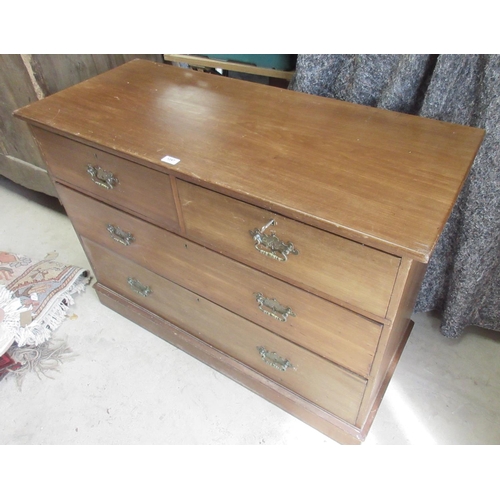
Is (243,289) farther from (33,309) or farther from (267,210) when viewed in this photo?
(33,309)

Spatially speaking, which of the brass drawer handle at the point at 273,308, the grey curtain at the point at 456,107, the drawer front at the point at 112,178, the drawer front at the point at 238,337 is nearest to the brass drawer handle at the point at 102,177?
the drawer front at the point at 112,178

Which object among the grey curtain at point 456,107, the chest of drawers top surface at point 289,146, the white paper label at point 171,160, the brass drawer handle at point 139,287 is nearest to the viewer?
the chest of drawers top surface at point 289,146

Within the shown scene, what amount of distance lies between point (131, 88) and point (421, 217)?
28.5 inches

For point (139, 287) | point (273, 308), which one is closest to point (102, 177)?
point (139, 287)

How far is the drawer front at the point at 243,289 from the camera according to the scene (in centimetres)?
79

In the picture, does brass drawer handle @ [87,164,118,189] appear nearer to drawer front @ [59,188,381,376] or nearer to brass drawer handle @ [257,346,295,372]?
drawer front @ [59,188,381,376]

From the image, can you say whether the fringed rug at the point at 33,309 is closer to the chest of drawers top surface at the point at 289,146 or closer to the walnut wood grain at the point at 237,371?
the walnut wood grain at the point at 237,371

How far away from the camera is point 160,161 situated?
0.78m

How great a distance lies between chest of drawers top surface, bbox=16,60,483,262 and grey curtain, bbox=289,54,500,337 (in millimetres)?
102

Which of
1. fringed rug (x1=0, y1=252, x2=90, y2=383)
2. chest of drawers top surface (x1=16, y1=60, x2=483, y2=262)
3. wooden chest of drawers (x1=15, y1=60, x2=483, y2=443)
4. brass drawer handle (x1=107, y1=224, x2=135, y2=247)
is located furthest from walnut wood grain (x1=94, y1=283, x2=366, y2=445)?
chest of drawers top surface (x1=16, y1=60, x2=483, y2=262)

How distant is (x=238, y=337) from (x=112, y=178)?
0.47 metres

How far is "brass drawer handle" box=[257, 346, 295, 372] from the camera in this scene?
38.3 inches

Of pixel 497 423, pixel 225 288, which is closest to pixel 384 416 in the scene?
pixel 497 423

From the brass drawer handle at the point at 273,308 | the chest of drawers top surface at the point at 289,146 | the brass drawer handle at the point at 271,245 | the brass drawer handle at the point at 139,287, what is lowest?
the brass drawer handle at the point at 139,287
